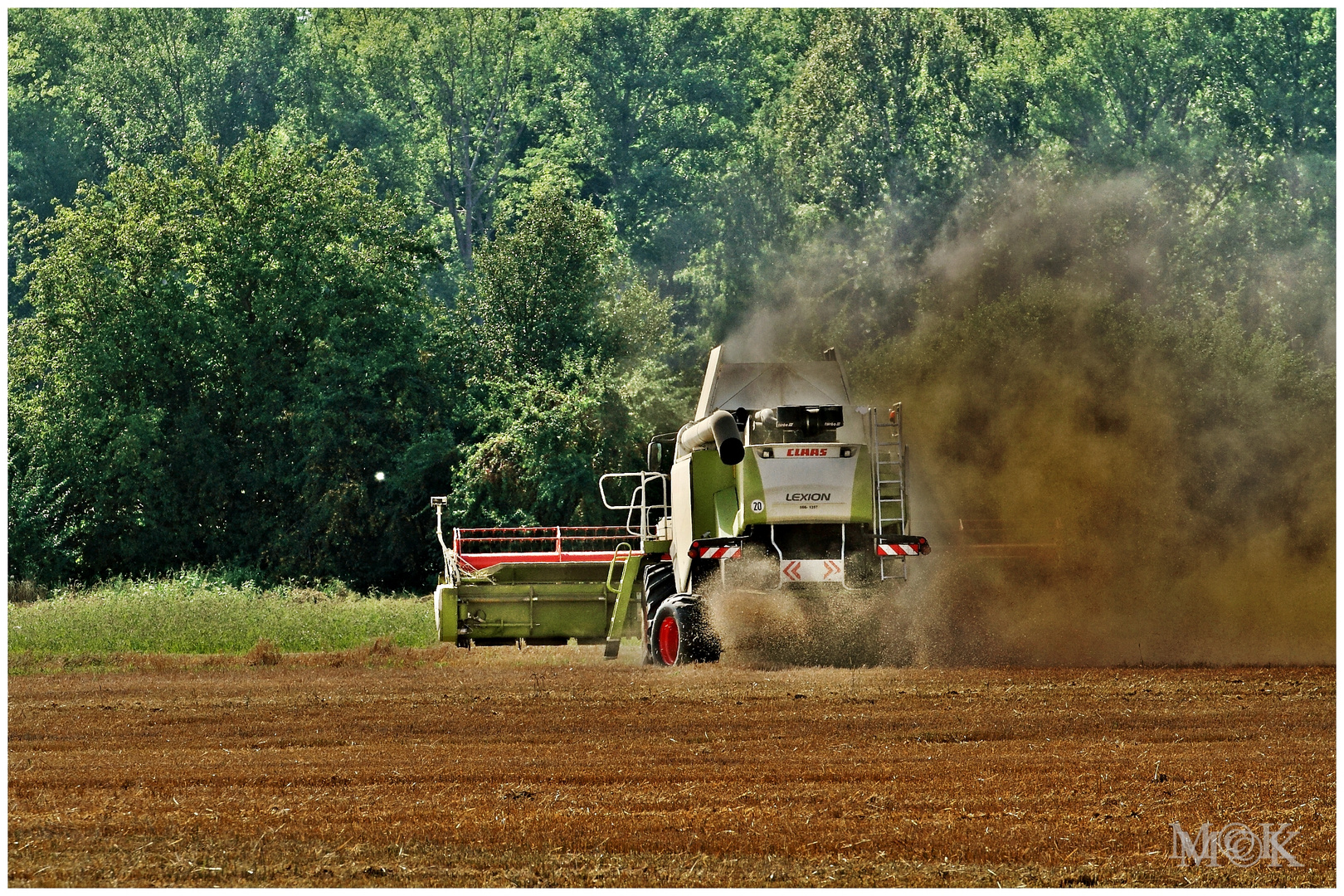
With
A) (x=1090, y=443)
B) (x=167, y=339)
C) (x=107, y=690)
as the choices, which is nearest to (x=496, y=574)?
(x=107, y=690)

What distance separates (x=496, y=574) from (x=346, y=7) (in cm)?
4198

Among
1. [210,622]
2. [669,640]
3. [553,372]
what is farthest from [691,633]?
[553,372]

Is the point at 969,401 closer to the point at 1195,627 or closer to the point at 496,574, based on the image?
the point at 1195,627

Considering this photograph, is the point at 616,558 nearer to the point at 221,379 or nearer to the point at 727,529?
the point at 727,529

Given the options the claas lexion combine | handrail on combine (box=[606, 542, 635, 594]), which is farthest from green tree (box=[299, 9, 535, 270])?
the claas lexion combine

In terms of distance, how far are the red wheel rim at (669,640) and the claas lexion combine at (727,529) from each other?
0.8 inches

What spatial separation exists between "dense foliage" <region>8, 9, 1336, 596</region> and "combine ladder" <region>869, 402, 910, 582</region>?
684 cm

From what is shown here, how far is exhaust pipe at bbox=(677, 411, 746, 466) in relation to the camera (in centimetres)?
1684

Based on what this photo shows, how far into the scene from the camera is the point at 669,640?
17.7 meters

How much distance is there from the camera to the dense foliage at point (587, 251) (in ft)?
108

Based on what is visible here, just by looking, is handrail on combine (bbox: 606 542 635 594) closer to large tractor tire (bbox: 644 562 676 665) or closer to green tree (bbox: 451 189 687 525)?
large tractor tire (bbox: 644 562 676 665)

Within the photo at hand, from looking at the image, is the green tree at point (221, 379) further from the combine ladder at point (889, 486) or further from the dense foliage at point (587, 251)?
the combine ladder at point (889, 486)

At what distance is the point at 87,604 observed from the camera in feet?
96.3

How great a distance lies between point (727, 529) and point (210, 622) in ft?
37.6
